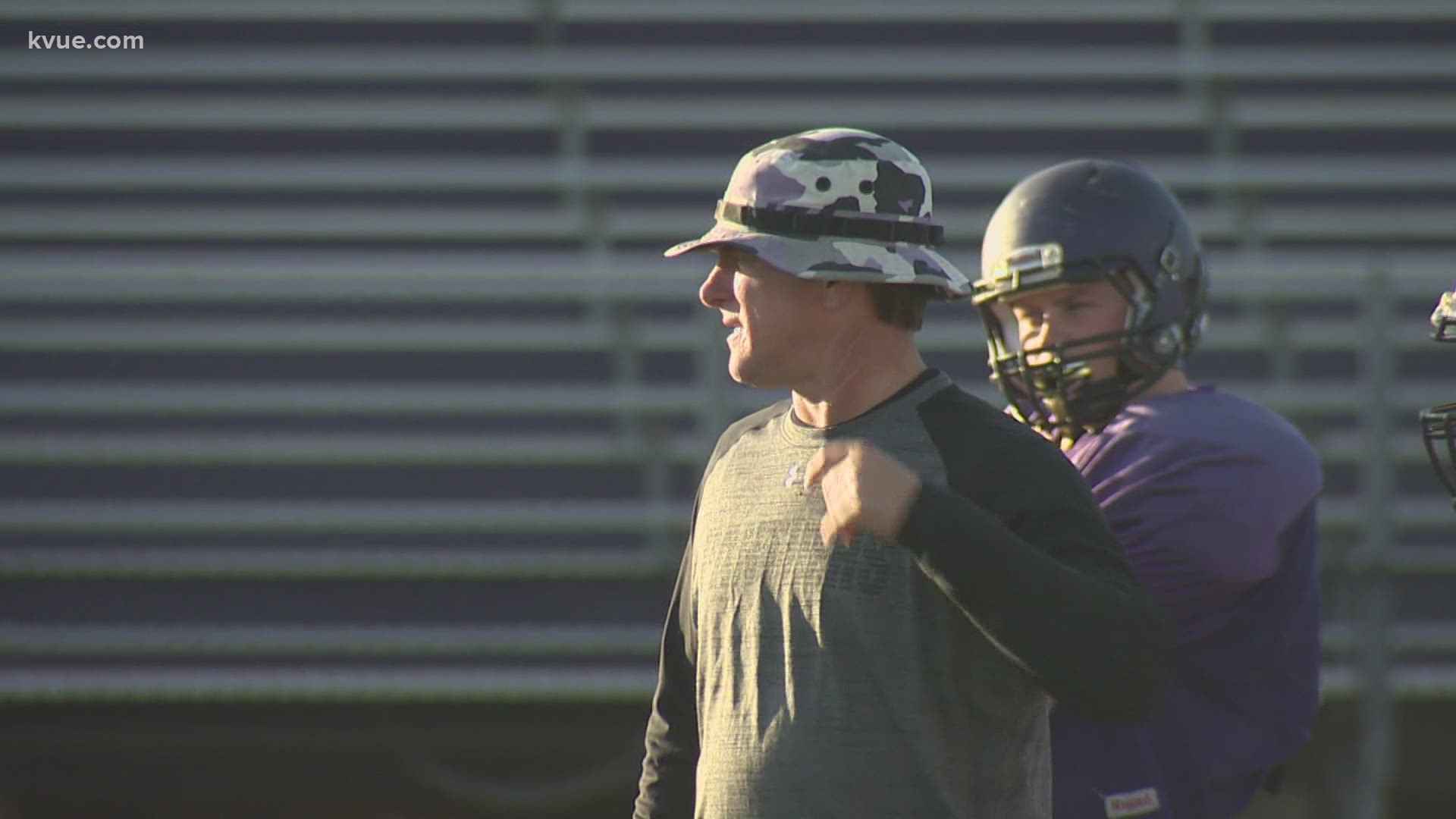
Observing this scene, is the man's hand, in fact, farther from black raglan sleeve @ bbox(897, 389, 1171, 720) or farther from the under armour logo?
the under armour logo

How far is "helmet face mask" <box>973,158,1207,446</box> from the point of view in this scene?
2.49m

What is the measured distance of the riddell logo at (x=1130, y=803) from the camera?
216 cm

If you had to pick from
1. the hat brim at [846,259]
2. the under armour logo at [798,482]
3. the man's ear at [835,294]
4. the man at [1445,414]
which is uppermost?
the hat brim at [846,259]

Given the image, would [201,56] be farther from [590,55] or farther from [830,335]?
[830,335]

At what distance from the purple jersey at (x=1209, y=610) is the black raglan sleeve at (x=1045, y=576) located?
435 mm

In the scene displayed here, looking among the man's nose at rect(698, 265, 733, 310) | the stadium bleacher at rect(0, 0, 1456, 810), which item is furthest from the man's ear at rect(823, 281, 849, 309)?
the stadium bleacher at rect(0, 0, 1456, 810)

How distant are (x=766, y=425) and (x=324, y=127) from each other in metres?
5.27

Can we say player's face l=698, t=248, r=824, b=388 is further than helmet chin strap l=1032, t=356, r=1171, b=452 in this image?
No

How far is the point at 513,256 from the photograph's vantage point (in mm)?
6633

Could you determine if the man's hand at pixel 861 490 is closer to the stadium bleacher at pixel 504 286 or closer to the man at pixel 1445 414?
the man at pixel 1445 414

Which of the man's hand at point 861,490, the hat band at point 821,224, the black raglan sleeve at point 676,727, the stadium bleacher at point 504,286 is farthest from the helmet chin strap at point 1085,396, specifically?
the stadium bleacher at point 504,286

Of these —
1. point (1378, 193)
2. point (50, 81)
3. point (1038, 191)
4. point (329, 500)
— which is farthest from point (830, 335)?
point (50, 81)

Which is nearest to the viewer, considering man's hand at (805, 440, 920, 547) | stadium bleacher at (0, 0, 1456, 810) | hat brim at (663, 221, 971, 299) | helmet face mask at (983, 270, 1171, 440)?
man's hand at (805, 440, 920, 547)

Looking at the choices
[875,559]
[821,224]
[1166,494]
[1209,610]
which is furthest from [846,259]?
[1209,610]
